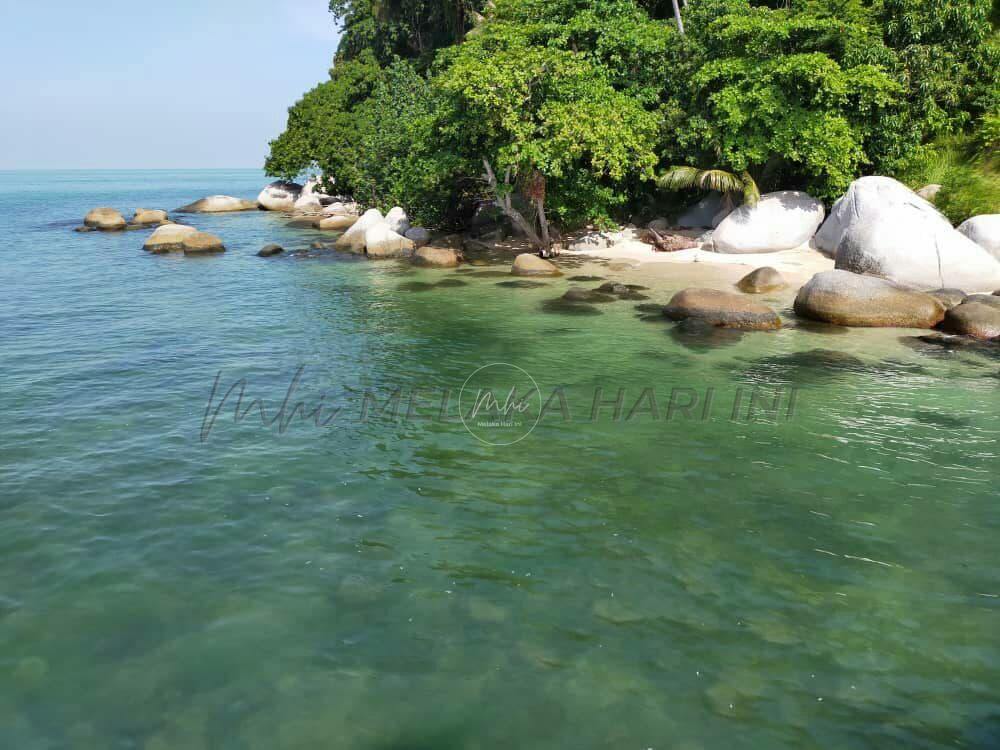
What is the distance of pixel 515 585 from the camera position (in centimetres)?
771

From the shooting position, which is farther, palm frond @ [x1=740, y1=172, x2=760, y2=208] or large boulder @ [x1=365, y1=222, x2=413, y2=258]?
large boulder @ [x1=365, y1=222, x2=413, y2=258]

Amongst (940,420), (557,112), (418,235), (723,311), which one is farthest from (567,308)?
(418,235)

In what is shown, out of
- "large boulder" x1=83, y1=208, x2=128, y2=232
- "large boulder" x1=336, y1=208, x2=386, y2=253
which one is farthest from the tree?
"large boulder" x1=83, y1=208, x2=128, y2=232

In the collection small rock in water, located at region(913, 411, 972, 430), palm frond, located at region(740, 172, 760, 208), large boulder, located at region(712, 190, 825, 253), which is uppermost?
palm frond, located at region(740, 172, 760, 208)

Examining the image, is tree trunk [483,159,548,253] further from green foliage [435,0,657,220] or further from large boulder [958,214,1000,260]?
large boulder [958,214,1000,260]

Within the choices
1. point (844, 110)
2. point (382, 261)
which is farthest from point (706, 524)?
point (382, 261)

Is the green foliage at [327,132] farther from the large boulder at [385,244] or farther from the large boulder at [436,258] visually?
the large boulder at [436,258]

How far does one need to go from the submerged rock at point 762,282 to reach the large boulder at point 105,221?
41.5 metres

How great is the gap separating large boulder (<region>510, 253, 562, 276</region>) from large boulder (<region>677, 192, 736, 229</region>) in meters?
8.70

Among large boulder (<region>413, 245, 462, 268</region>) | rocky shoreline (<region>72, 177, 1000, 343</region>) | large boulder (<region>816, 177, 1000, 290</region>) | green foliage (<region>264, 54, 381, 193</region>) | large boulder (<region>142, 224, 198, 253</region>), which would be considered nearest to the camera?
→ rocky shoreline (<region>72, 177, 1000, 343</region>)

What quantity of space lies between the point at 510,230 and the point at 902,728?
101ft

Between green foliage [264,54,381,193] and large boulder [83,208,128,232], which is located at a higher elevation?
green foliage [264,54,381,193]

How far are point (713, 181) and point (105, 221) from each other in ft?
132

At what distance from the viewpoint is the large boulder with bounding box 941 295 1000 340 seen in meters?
17.6
